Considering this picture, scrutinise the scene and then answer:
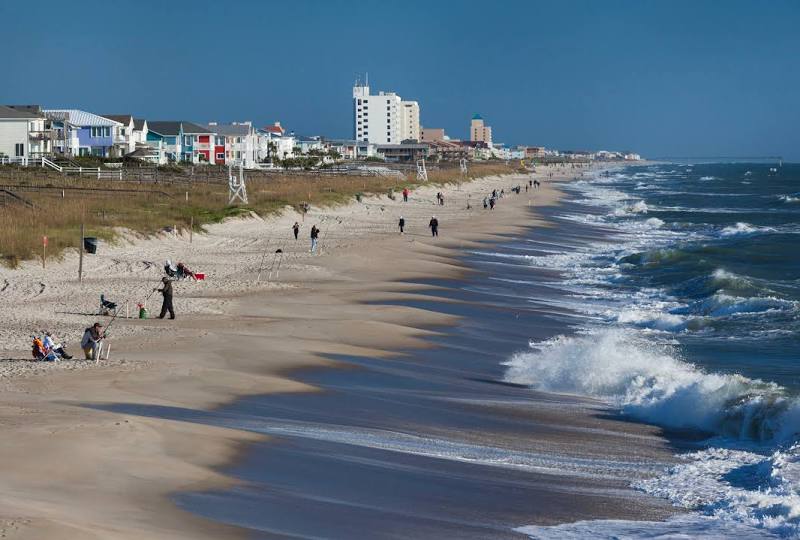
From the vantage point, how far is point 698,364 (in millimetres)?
19141

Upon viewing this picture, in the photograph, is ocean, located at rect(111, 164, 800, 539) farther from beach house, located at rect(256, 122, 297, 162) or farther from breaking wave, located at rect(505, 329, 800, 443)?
beach house, located at rect(256, 122, 297, 162)

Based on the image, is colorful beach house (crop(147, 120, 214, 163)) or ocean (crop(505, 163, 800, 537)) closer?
ocean (crop(505, 163, 800, 537))

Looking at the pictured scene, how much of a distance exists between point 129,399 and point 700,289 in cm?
2090

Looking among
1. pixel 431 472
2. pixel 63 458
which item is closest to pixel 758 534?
pixel 431 472

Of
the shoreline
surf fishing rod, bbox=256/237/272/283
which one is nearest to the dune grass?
surf fishing rod, bbox=256/237/272/283

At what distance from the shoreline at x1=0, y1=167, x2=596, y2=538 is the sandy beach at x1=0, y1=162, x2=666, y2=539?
0.08ft

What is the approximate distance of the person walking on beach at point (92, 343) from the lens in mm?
16019

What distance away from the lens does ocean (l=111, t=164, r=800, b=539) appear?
33.7 ft

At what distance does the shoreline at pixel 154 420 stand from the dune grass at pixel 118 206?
6.88 metres

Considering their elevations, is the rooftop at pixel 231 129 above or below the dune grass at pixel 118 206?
above

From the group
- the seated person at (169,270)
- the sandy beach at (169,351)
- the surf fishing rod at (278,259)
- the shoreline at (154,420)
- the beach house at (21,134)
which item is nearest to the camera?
the shoreline at (154,420)

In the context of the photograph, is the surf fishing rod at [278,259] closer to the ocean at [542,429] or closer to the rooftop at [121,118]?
the ocean at [542,429]

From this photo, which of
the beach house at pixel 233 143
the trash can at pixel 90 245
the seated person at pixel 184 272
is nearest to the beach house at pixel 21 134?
the beach house at pixel 233 143

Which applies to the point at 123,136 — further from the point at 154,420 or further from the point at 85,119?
the point at 154,420
